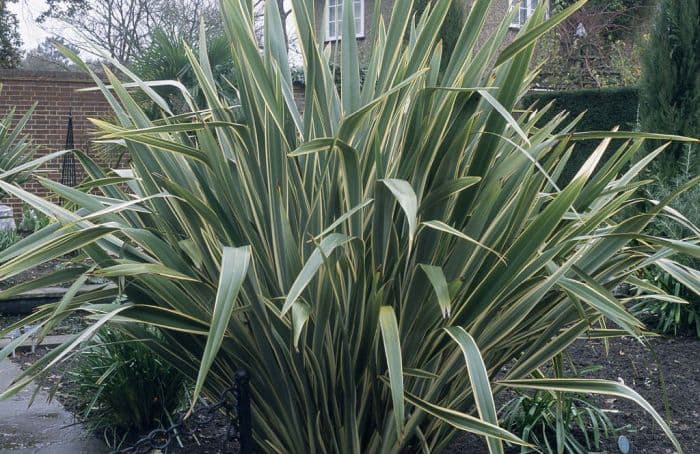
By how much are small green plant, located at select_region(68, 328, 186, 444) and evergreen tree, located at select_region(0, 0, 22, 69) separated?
1381 centimetres

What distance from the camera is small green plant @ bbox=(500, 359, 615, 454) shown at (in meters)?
3.14

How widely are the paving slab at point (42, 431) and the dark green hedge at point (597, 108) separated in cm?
767

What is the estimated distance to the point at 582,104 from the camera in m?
10.6

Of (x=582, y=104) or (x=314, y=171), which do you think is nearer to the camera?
(x=314, y=171)

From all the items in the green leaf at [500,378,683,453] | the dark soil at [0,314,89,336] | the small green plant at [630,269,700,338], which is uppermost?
the green leaf at [500,378,683,453]

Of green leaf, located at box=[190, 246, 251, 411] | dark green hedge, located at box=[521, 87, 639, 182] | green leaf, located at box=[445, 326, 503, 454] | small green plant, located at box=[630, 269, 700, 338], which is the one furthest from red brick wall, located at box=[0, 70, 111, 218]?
green leaf, located at box=[445, 326, 503, 454]

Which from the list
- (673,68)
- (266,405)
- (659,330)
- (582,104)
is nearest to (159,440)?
(266,405)

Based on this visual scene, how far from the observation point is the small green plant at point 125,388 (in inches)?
127

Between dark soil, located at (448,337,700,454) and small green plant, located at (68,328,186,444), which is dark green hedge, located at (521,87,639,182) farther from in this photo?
small green plant, located at (68,328,186,444)

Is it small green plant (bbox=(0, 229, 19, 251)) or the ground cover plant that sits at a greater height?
the ground cover plant

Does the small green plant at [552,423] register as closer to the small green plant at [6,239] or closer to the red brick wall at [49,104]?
the small green plant at [6,239]

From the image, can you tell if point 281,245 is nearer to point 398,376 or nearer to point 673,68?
point 398,376

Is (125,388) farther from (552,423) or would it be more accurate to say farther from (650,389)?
Answer: (650,389)

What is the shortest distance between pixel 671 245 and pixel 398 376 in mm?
974
